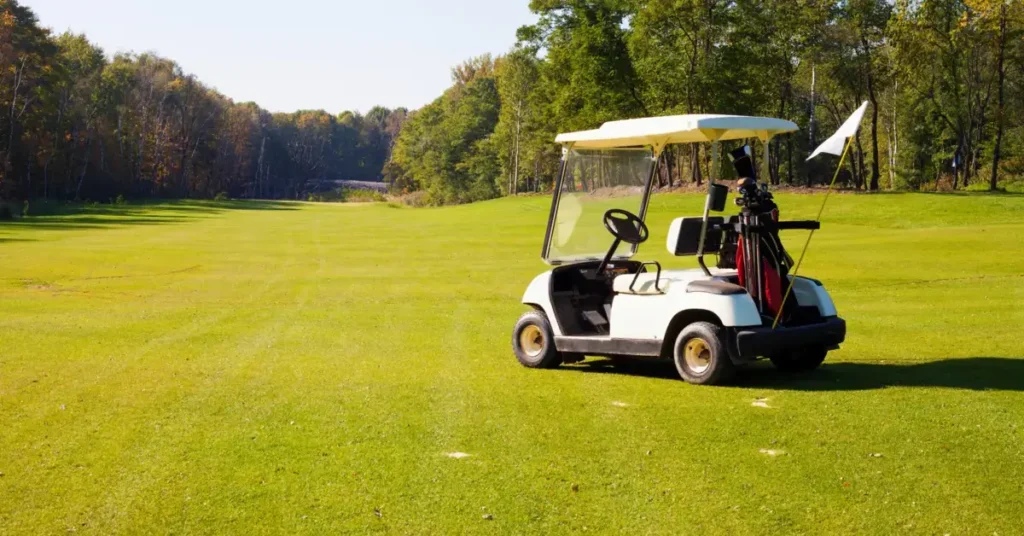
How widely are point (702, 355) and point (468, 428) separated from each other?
271 cm

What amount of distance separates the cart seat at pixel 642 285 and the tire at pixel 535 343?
945 millimetres

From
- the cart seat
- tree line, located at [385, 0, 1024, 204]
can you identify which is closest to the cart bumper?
the cart seat

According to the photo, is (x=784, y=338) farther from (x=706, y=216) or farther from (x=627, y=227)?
(x=627, y=227)

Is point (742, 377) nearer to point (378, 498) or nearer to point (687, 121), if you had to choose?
point (687, 121)

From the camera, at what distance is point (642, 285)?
10.2 metres

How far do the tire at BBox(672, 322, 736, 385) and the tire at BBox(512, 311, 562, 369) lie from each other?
1515 millimetres

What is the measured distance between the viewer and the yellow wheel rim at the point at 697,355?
961 cm

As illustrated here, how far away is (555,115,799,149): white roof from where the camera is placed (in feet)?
31.7

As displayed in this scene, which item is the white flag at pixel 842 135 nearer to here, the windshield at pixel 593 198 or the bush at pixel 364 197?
the windshield at pixel 593 198

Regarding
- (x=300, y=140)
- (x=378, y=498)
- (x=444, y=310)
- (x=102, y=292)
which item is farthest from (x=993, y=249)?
(x=300, y=140)

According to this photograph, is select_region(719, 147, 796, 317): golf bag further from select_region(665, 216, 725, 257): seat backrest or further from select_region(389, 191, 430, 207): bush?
select_region(389, 191, 430, 207): bush

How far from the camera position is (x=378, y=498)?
6254 millimetres

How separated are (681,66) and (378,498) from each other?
5414 centimetres

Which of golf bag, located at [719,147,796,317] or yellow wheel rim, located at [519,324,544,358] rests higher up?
golf bag, located at [719,147,796,317]
